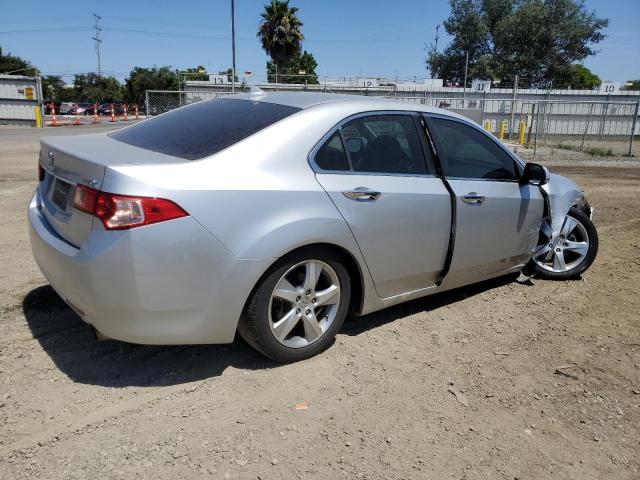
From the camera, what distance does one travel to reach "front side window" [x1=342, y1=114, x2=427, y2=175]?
3.51 m

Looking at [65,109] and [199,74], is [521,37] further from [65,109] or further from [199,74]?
[65,109]

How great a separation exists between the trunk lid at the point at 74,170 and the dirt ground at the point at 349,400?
34.1 inches

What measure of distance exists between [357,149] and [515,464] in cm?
204

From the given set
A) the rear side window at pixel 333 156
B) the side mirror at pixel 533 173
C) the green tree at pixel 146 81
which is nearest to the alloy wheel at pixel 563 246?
the side mirror at pixel 533 173

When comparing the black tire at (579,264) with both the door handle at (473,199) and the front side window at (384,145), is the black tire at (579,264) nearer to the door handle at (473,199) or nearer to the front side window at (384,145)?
the door handle at (473,199)

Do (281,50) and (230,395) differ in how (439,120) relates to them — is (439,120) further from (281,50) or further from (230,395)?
(281,50)

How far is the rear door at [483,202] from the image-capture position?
157 inches

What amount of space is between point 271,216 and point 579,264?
11.5 feet

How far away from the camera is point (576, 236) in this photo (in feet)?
17.0

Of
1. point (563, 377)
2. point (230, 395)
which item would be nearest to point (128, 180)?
point (230, 395)

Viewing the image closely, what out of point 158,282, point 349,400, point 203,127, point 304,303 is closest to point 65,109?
point 203,127

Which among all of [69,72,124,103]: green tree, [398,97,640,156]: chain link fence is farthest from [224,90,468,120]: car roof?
[69,72,124,103]: green tree

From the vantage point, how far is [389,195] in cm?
350

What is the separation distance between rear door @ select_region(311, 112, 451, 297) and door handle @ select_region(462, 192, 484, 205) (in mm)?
195
